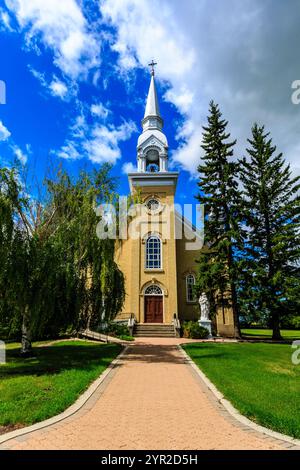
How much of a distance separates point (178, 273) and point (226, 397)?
20.0 metres

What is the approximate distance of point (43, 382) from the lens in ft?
24.6

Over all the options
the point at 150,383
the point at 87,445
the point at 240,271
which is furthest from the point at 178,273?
the point at 87,445

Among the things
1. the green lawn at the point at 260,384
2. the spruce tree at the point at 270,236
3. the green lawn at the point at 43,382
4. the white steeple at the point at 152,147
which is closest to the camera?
the green lawn at the point at 260,384

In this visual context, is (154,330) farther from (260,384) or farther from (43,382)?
(43,382)

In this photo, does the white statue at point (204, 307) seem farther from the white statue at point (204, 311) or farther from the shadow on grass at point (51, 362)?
the shadow on grass at point (51, 362)

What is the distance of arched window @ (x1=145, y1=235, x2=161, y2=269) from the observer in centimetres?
2580

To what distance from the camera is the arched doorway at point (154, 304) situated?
24.2 metres

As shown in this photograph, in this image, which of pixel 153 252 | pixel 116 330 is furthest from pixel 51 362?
pixel 153 252

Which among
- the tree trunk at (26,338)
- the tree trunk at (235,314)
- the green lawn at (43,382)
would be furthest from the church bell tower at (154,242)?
the tree trunk at (26,338)

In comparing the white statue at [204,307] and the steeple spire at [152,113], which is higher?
the steeple spire at [152,113]

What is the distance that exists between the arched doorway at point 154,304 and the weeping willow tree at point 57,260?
11104mm

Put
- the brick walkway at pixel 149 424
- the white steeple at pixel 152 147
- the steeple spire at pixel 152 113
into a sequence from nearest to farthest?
the brick walkway at pixel 149 424
the white steeple at pixel 152 147
the steeple spire at pixel 152 113

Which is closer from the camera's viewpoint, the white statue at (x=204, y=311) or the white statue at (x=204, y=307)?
the white statue at (x=204, y=311)
